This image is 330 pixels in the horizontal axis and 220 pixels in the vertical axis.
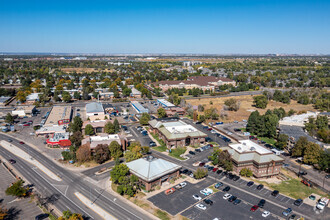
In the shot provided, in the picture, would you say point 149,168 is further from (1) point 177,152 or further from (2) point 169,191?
(1) point 177,152

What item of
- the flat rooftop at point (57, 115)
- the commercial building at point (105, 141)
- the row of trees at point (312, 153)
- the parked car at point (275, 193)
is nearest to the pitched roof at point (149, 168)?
the commercial building at point (105, 141)

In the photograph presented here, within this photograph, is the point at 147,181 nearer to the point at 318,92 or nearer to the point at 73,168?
the point at 73,168

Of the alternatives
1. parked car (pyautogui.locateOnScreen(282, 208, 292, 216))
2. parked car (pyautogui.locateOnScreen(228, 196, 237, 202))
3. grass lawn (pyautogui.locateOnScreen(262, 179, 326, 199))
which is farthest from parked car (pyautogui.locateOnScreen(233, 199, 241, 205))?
grass lawn (pyautogui.locateOnScreen(262, 179, 326, 199))

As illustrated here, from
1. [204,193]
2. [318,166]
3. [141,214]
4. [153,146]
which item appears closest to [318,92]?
[318,166]

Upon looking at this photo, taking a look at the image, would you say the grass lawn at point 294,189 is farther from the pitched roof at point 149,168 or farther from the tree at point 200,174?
the pitched roof at point 149,168

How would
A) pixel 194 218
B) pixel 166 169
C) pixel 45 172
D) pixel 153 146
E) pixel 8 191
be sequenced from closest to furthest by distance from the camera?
pixel 194 218, pixel 8 191, pixel 166 169, pixel 45 172, pixel 153 146

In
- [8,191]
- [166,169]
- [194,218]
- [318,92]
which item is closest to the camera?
[194,218]
